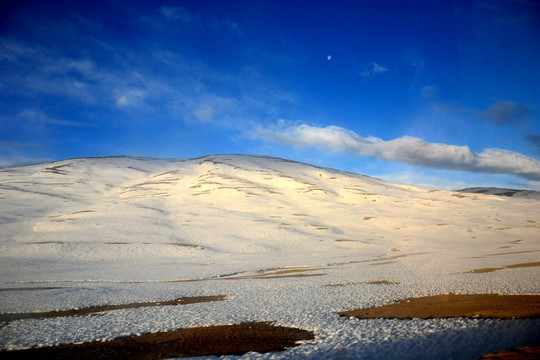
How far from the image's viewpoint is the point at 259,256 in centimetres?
5616

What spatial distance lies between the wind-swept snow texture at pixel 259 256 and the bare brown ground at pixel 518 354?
75 centimetres

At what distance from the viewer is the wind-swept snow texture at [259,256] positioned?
16.2 m

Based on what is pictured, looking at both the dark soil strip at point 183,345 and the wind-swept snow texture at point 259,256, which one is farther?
the wind-swept snow texture at point 259,256

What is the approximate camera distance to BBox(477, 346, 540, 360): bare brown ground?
1131cm

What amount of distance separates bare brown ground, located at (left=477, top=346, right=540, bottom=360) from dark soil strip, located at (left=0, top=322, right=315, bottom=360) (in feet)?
22.4

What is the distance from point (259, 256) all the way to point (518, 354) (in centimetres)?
4606

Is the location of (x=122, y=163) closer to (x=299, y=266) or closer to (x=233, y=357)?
(x=299, y=266)

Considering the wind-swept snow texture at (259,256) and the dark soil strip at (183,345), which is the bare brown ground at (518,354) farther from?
the dark soil strip at (183,345)

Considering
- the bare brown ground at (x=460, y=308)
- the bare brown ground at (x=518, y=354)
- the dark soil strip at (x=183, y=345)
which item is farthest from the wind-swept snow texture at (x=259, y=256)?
the bare brown ground at (x=460, y=308)

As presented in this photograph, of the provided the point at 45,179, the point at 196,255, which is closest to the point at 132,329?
the point at 196,255

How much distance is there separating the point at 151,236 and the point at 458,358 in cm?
6241

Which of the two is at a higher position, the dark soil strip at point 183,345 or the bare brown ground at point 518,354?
the bare brown ground at point 518,354

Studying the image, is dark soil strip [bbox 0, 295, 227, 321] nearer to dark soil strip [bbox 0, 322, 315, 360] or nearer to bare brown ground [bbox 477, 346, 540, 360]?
dark soil strip [bbox 0, 322, 315, 360]

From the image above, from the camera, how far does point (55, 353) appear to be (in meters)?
14.2
